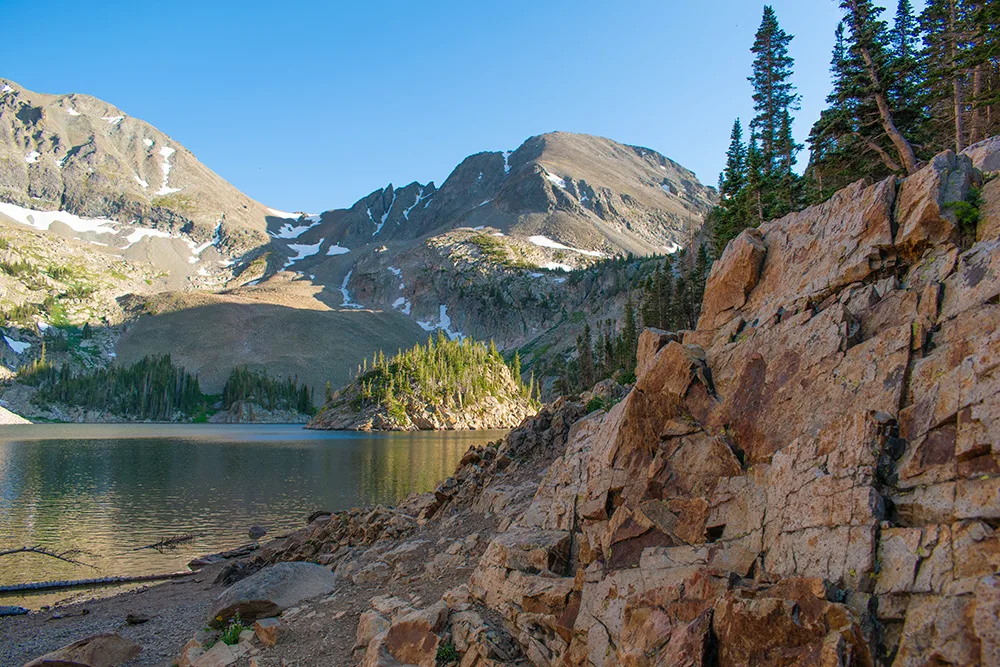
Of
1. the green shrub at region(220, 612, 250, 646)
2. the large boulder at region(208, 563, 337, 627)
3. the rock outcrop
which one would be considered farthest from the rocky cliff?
the rock outcrop

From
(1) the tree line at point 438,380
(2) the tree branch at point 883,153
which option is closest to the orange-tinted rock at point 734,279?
(2) the tree branch at point 883,153

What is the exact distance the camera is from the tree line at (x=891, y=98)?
2778cm

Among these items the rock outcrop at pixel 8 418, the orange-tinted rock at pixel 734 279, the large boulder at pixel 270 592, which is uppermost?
the orange-tinted rock at pixel 734 279

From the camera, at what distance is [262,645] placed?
15.9m

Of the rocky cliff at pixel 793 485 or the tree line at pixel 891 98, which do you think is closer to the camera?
the rocky cliff at pixel 793 485

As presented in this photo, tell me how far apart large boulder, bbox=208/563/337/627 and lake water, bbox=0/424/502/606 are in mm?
13642

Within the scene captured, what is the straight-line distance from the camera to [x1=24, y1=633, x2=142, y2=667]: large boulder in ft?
53.0

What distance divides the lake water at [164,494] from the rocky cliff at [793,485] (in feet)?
80.6

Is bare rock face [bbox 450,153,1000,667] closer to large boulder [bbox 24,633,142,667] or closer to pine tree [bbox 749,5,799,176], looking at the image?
large boulder [bbox 24,633,142,667]

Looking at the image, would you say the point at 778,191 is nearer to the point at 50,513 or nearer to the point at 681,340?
the point at 681,340

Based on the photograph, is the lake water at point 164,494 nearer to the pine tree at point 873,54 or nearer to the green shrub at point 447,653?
the green shrub at point 447,653

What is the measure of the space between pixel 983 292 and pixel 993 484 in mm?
3341

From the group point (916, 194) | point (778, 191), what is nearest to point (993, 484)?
point (916, 194)

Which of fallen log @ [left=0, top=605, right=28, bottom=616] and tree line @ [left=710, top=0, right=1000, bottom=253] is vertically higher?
tree line @ [left=710, top=0, right=1000, bottom=253]
